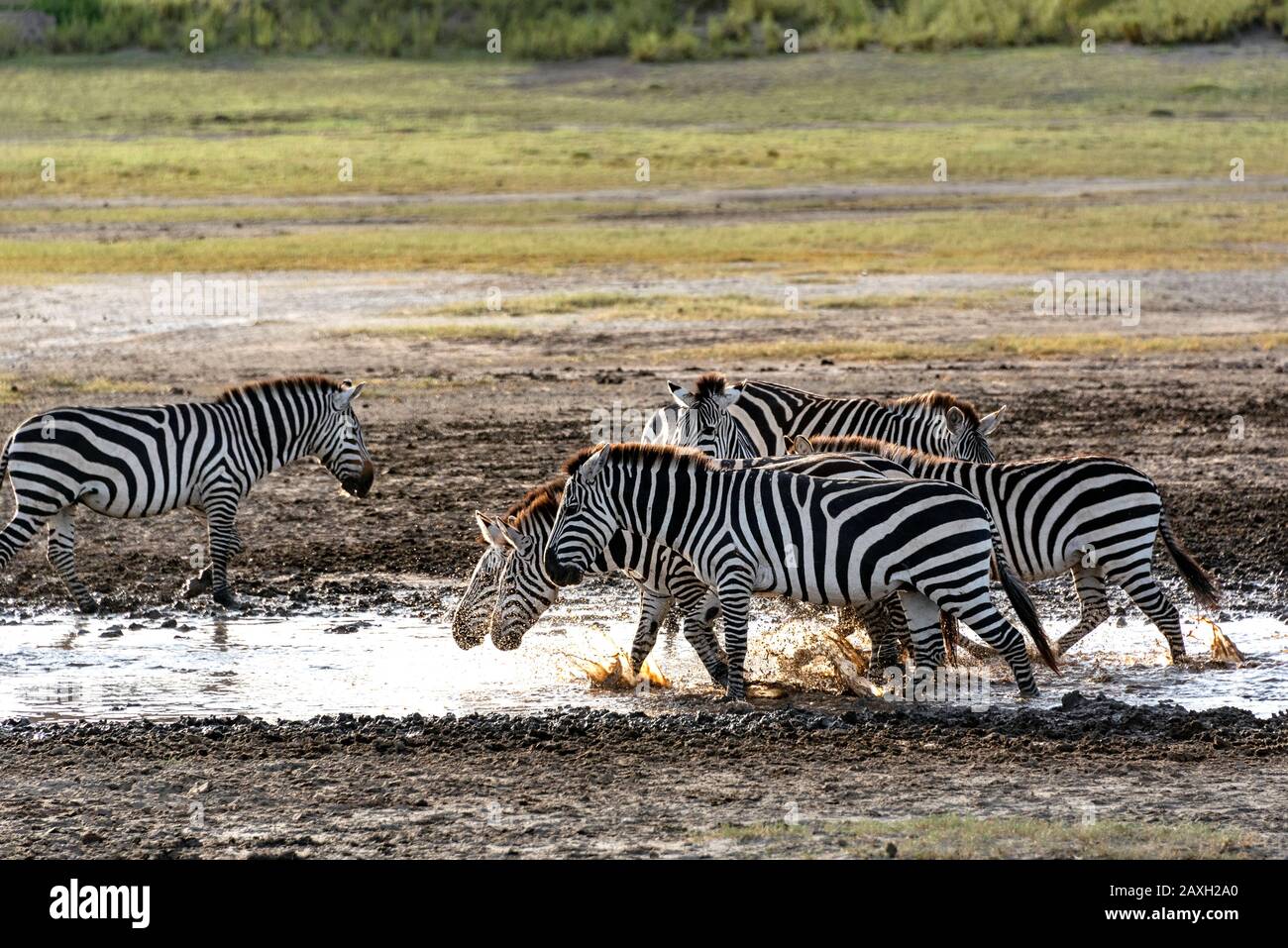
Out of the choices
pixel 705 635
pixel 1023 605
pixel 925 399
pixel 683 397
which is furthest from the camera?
pixel 925 399

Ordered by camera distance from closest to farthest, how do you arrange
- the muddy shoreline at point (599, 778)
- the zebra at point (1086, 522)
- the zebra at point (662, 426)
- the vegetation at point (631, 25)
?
1. the muddy shoreline at point (599, 778)
2. the zebra at point (1086, 522)
3. the zebra at point (662, 426)
4. the vegetation at point (631, 25)

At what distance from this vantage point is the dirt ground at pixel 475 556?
23.9 feet

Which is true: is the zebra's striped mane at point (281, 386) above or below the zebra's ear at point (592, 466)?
above

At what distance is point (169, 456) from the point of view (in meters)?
11.5

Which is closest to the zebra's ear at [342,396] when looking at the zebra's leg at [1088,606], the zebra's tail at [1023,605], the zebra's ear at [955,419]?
the zebra's ear at [955,419]

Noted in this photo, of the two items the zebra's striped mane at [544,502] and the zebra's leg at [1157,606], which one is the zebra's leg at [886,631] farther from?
the zebra's striped mane at [544,502]

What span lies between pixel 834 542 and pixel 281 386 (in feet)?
15.6

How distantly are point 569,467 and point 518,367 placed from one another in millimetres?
11561

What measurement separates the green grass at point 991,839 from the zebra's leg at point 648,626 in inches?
97.3

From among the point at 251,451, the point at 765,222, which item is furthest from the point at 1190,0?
the point at 251,451

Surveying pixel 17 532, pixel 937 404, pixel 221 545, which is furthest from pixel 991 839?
pixel 17 532

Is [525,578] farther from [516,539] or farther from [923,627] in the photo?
[923,627]

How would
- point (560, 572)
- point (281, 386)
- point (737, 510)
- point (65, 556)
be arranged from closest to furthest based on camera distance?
point (737, 510), point (560, 572), point (65, 556), point (281, 386)
